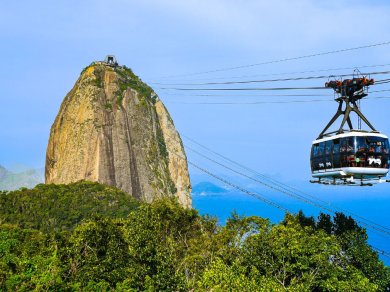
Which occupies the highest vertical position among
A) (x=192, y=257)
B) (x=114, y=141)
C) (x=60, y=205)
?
(x=114, y=141)

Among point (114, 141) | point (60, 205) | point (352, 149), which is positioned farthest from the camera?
point (114, 141)

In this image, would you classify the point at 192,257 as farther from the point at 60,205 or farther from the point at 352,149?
the point at 60,205

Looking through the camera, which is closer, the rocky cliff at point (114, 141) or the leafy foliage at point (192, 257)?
the leafy foliage at point (192, 257)

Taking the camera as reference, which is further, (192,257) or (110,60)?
(110,60)

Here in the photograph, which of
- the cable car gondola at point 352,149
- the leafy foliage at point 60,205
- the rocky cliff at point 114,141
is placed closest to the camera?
the cable car gondola at point 352,149

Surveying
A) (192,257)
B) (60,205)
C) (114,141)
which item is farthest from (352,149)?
(114,141)

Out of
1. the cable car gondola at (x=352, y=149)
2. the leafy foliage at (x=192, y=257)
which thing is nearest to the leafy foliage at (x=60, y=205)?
the leafy foliage at (x=192, y=257)

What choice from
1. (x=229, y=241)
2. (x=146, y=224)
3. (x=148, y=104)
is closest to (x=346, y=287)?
(x=229, y=241)

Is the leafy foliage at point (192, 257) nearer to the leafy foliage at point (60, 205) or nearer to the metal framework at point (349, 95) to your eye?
the metal framework at point (349, 95)
